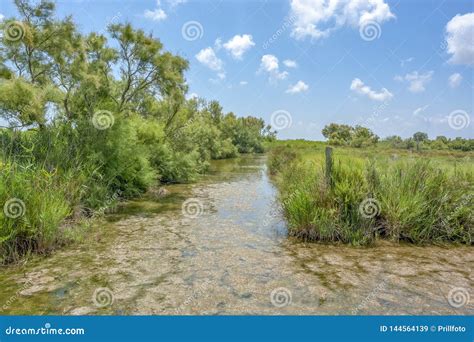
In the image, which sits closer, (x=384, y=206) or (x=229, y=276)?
(x=229, y=276)

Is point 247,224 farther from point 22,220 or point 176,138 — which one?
point 176,138

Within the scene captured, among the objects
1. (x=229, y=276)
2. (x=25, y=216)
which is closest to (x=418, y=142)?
(x=229, y=276)

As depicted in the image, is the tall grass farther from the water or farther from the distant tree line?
the distant tree line

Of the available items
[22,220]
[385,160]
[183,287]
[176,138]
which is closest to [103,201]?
[22,220]

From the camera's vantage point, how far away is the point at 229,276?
6211 millimetres

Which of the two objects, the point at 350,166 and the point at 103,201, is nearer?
the point at 350,166

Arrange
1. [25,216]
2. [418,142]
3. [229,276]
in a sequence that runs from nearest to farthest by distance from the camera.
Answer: [229,276], [25,216], [418,142]

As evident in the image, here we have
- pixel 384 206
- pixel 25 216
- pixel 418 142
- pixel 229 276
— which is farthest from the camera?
pixel 418 142

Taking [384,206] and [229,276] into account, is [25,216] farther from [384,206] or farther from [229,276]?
[384,206]

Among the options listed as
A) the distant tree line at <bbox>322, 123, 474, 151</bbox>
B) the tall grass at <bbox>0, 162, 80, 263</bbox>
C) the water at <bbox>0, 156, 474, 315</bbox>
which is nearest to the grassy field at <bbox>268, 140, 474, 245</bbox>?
the water at <bbox>0, 156, 474, 315</bbox>

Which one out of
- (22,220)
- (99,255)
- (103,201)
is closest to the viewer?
(22,220)
